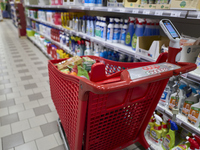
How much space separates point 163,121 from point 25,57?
426cm

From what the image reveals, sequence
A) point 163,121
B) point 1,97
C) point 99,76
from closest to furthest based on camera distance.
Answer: point 99,76 → point 163,121 → point 1,97

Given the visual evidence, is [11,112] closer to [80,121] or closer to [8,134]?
[8,134]

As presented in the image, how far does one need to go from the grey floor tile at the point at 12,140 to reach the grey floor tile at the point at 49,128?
252 mm

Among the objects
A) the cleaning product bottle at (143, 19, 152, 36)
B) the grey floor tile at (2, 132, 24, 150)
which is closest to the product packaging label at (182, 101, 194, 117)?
the cleaning product bottle at (143, 19, 152, 36)

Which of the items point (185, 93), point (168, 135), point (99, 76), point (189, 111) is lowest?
point (168, 135)

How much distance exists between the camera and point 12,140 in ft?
5.86

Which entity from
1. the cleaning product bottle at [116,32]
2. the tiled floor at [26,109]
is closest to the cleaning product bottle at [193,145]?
the tiled floor at [26,109]

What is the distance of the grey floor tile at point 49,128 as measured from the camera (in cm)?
191

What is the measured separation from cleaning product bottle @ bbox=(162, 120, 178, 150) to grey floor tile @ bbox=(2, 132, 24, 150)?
1.55 meters

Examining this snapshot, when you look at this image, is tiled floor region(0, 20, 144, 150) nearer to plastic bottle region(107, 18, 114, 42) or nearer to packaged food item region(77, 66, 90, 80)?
packaged food item region(77, 66, 90, 80)

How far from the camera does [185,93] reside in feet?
4.49

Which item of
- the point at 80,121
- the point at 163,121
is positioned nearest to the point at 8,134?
the point at 80,121

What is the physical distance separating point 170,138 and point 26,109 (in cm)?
Result: 195

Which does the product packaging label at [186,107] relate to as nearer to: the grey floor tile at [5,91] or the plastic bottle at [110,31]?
the plastic bottle at [110,31]
